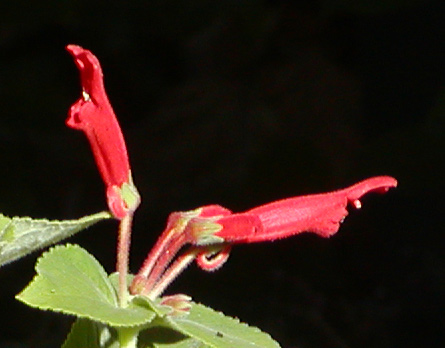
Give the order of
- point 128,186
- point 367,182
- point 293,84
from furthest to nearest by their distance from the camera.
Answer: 1. point 293,84
2. point 367,182
3. point 128,186

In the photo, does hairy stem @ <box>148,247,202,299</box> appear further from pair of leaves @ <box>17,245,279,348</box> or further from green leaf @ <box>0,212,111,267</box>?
green leaf @ <box>0,212,111,267</box>

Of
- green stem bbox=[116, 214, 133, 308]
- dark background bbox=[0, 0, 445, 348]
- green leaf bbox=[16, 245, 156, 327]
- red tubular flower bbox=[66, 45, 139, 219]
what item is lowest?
green leaf bbox=[16, 245, 156, 327]

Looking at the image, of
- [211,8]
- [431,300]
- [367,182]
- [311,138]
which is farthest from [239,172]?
[367,182]

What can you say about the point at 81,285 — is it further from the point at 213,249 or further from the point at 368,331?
the point at 368,331

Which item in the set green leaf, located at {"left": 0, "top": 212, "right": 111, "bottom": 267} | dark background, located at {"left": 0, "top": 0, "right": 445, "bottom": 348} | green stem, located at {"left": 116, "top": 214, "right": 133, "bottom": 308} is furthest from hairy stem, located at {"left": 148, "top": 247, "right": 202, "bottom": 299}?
dark background, located at {"left": 0, "top": 0, "right": 445, "bottom": 348}

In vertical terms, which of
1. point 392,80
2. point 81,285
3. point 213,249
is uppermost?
point 392,80

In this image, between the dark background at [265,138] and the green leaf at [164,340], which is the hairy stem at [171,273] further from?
the dark background at [265,138]

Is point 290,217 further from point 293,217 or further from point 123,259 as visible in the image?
point 123,259

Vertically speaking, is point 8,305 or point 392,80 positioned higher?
point 392,80
